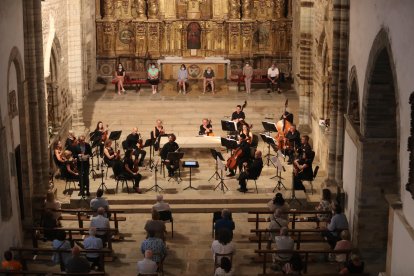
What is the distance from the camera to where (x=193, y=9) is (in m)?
40.7

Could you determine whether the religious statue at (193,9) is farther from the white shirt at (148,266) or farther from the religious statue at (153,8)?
the white shirt at (148,266)

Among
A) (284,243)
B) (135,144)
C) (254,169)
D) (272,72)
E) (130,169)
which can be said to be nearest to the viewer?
(284,243)

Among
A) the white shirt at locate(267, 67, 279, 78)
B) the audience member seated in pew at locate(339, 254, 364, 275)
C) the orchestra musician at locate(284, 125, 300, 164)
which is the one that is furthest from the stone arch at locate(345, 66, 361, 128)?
the white shirt at locate(267, 67, 279, 78)

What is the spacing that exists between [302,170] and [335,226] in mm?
4221

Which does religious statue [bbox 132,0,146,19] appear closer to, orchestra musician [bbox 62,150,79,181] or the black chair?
orchestra musician [bbox 62,150,79,181]

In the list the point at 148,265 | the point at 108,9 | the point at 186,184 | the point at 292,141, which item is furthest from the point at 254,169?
the point at 108,9

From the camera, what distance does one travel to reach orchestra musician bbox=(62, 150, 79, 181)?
26797mm

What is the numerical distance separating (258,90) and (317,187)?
11054mm

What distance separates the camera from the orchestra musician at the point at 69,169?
1055 inches

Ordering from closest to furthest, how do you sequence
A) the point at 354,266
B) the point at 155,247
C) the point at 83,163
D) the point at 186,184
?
1. the point at 354,266
2. the point at 155,247
3. the point at 83,163
4. the point at 186,184

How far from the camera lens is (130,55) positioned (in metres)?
40.6

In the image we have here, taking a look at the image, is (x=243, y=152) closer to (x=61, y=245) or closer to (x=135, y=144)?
(x=135, y=144)

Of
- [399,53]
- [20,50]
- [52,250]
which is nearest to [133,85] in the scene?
[20,50]

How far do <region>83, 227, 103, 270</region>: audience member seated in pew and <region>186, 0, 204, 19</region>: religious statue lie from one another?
2104 cm
